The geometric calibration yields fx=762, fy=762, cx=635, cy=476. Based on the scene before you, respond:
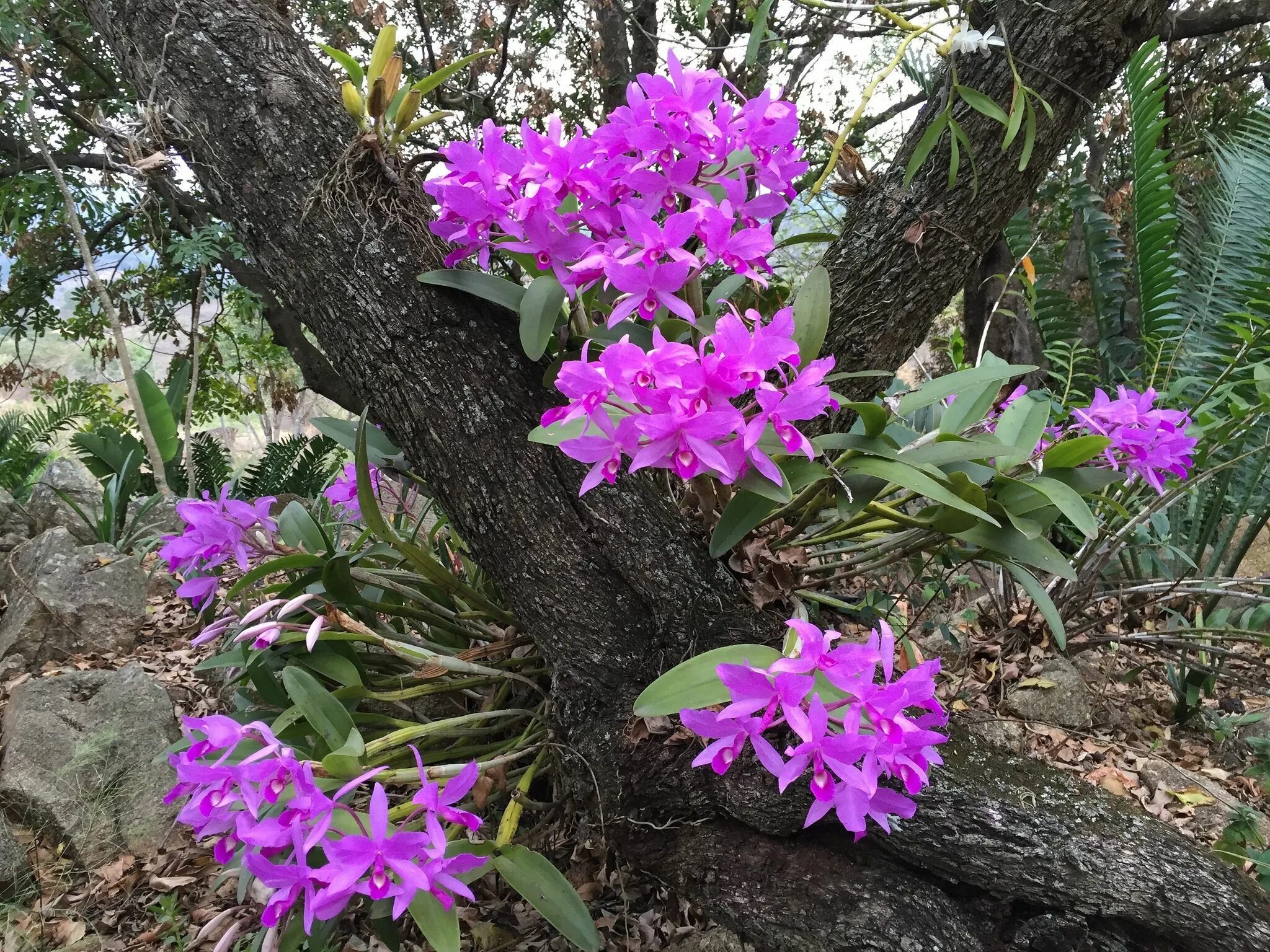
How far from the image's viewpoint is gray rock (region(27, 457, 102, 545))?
150 inches

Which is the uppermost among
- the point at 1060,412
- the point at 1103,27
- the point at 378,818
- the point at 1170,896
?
the point at 1103,27

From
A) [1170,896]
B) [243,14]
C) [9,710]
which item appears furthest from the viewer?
[9,710]

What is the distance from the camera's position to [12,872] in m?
1.64

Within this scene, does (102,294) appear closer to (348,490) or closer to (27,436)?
(348,490)

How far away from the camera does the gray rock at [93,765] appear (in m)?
1.79

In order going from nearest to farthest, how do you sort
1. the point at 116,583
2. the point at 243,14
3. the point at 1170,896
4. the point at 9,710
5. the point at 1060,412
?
the point at 1170,896 < the point at 243,14 < the point at 1060,412 < the point at 9,710 < the point at 116,583

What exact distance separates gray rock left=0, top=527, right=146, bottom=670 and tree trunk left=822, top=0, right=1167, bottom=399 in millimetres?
2676

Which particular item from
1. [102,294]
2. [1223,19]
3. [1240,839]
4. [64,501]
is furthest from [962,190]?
[64,501]

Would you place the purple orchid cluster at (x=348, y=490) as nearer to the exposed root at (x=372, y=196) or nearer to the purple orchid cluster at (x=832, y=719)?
the exposed root at (x=372, y=196)

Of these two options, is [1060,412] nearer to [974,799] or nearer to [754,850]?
[974,799]

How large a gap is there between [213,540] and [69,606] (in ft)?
6.07

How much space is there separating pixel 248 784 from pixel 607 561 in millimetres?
528

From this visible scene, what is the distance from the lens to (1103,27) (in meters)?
1.33

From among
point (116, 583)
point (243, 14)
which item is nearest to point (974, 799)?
point (243, 14)
